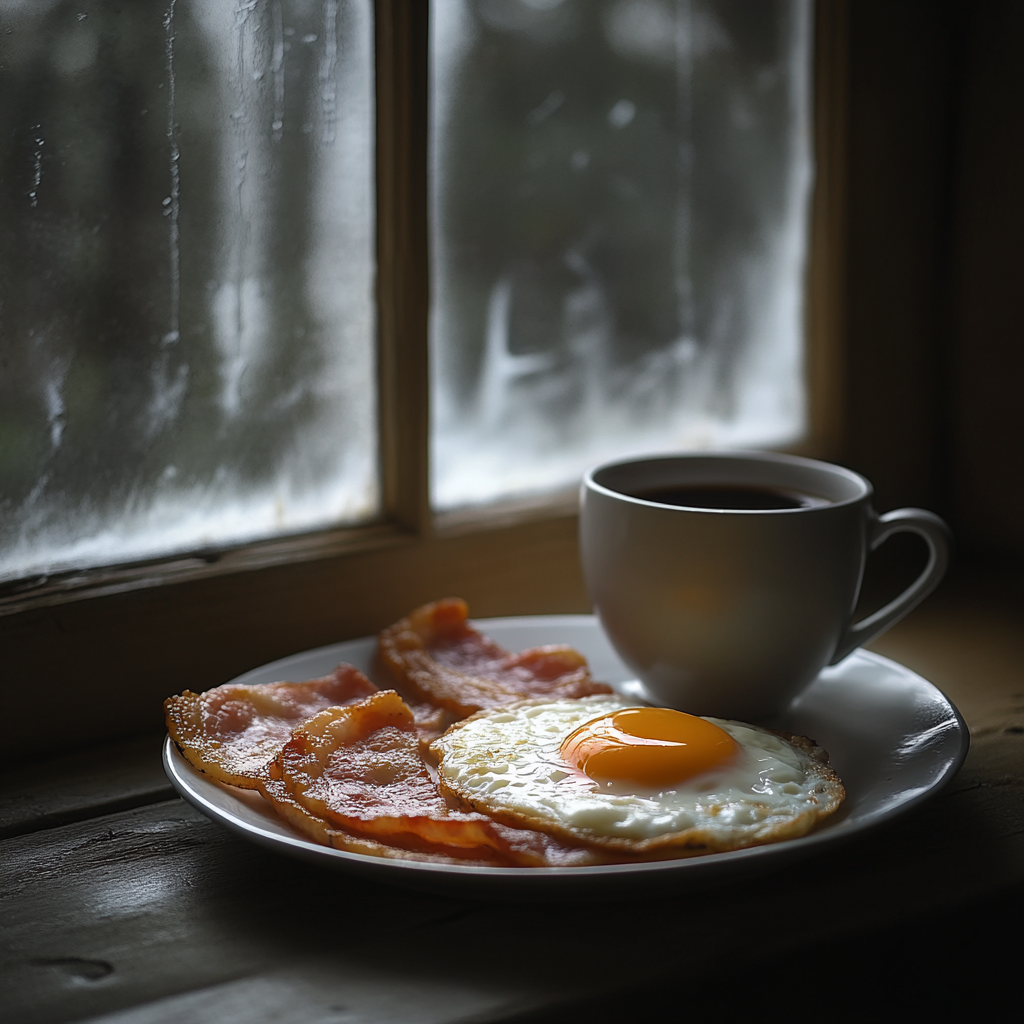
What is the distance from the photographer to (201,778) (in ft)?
2.43

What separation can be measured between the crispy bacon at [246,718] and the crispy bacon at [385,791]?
0.03 meters

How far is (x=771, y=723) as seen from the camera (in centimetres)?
90

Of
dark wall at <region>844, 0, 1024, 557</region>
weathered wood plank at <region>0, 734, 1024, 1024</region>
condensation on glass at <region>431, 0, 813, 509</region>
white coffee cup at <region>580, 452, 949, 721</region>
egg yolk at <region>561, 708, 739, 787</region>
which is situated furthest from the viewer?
dark wall at <region>844, 0, 1024, 557</region>

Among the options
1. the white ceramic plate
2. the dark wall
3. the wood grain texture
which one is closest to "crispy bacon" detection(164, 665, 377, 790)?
the white ceramic plate

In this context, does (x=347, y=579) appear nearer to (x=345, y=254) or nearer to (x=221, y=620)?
(x=221, y=620)

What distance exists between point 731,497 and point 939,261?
58 centimetres

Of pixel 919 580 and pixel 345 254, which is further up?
pixel 345 254

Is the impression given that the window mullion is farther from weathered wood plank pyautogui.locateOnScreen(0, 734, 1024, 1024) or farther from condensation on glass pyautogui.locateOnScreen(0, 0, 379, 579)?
weathered wood plank pyautogui.locateOnScreen(0, 734, 1024, 1024)

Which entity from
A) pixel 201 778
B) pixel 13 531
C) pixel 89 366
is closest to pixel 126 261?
pixel 89 366

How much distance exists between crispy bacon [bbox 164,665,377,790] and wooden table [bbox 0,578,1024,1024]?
65mm

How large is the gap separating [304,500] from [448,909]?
1.53 ft

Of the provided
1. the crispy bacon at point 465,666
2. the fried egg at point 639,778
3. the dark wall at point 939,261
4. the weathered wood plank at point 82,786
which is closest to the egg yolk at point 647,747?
the fried egg at point 639,778

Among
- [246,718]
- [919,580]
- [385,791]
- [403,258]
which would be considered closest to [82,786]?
[246,718]

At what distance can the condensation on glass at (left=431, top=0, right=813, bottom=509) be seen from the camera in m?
1.07
